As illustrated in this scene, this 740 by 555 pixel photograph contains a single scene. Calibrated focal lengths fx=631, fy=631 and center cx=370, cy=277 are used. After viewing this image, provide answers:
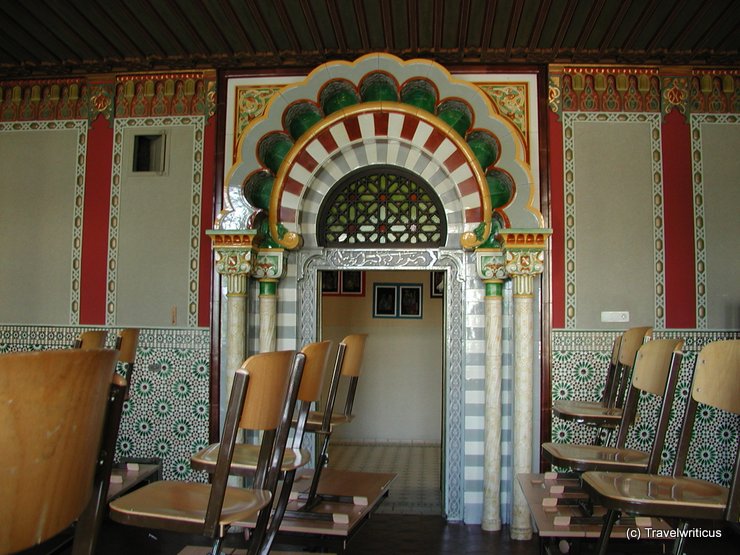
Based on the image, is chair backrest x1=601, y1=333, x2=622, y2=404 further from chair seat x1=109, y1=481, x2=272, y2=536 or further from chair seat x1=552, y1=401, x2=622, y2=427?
chair seat x1=109, y1=481, x2=272, y2=536

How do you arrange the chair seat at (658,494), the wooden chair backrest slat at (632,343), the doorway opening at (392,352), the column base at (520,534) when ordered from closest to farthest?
the chair seat at (658,494)
the wooden chair backrest slat at (632,343)
the column base at (520,534)
the doorway opening at (392,352)

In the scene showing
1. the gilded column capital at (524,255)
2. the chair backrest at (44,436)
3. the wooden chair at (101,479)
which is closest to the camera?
the chair backrest at (44,436)

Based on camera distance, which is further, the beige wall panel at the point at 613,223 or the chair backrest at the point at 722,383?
the beige wall panel at the point at 613,223

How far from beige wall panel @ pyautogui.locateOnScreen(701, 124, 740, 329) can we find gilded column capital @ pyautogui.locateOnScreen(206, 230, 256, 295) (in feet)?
12.4

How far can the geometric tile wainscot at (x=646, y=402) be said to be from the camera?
5.09 meters

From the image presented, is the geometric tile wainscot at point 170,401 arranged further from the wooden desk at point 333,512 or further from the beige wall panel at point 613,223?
the beige wall panel at point 613,223

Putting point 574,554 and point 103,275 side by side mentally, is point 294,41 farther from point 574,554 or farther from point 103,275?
point 574,554

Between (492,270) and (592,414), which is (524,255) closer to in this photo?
(492,270)

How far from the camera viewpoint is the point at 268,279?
5309 mm

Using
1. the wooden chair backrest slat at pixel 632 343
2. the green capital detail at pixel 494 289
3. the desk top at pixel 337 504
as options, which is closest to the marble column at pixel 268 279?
the desk top at pixel 337 504

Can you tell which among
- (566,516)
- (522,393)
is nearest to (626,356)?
(522,393)

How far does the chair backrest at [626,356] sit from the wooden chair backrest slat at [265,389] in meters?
2.66

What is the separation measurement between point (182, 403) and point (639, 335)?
3653 mm

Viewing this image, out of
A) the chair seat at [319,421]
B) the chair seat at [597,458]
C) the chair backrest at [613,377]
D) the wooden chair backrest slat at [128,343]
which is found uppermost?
the wooden chair backrest slat at [128,343]
